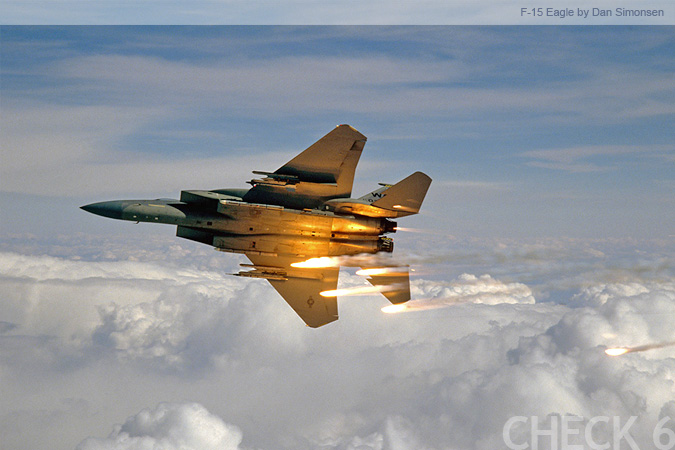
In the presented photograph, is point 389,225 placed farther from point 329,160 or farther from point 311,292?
point 311,292

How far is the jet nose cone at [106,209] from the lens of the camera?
1271 inches

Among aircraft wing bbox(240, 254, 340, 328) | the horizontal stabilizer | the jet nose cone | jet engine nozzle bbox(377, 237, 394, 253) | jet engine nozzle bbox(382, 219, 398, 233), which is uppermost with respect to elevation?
the horizontal stabilizer

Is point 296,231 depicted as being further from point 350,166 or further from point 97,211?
point 97,211

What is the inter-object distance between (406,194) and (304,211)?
268 inches

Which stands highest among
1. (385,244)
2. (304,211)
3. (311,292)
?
(304,211)

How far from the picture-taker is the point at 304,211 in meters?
32.6

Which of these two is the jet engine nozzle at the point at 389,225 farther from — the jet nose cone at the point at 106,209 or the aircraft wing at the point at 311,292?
the jet nose cone at the point at 106,209

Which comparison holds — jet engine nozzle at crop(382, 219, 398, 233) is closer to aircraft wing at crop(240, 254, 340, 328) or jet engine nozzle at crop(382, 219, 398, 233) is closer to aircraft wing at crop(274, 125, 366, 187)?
aircraft wing at crop(274, 125, 366, 187)

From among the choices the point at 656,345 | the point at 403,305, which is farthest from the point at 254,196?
the point at 656,345

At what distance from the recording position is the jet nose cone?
1271 inches

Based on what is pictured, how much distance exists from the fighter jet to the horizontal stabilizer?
0.07 metres

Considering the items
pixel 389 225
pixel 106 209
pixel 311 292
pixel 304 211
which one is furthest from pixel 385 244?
pixel 106 209

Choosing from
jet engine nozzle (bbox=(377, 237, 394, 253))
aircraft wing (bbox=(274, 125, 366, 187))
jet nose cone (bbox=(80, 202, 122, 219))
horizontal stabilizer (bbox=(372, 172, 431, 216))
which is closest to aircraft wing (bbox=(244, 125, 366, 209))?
aircraft wing (bbox=(274, 125, 366, 187))

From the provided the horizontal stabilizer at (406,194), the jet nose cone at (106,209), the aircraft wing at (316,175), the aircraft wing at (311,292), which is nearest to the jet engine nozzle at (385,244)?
the horizontal stabilizer at (406,194)
